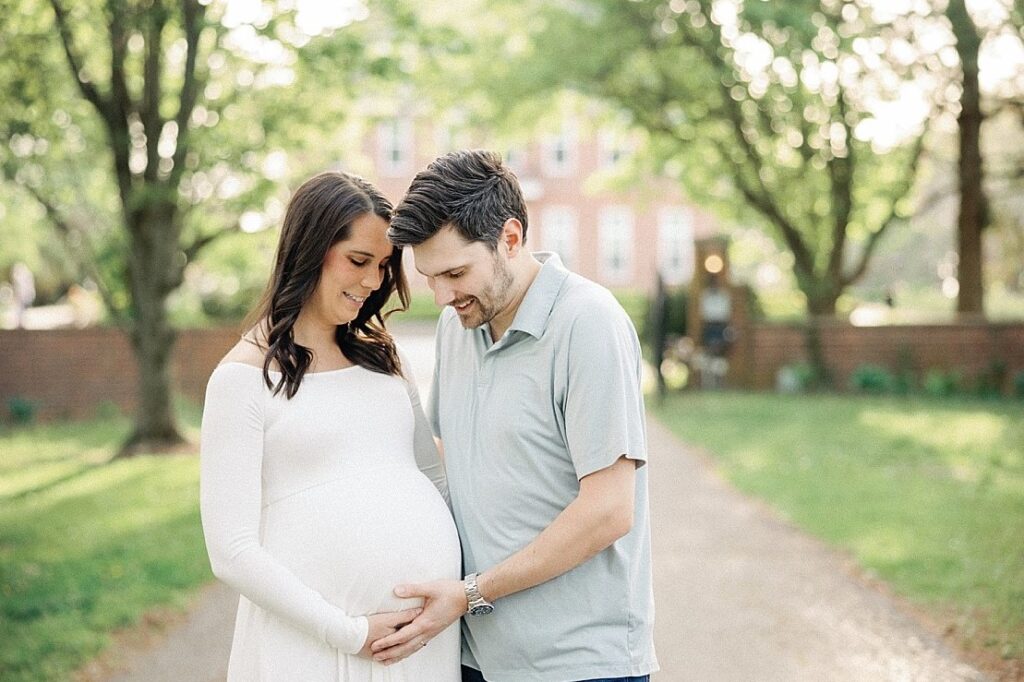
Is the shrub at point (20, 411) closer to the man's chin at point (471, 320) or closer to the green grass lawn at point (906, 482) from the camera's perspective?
the green grass lawn at point (906, 482)

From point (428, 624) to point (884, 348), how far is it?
1818cm

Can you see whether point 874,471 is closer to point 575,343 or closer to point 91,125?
point 575,343

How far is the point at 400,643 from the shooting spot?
101 inches

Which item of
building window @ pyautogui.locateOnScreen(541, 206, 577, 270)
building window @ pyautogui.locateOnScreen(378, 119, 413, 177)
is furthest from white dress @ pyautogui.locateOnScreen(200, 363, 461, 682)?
building window @ pyautogui.locateOnScreen(541, 206, 577, 270)

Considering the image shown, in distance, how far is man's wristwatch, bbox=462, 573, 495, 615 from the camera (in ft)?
8.25

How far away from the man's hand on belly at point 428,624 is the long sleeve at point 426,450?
0.41 metres

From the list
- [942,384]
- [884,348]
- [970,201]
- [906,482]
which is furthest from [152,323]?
[970,201]

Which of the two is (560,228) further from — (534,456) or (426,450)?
(534,456)

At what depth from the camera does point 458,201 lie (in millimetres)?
2445

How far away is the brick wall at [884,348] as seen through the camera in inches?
745

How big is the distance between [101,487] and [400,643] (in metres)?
9.04

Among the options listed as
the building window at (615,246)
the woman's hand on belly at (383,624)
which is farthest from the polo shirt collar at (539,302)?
the building window at (615,246)

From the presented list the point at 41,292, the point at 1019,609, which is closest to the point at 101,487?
the point at 1019,609

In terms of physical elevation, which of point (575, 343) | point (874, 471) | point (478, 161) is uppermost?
point (478, 161)
